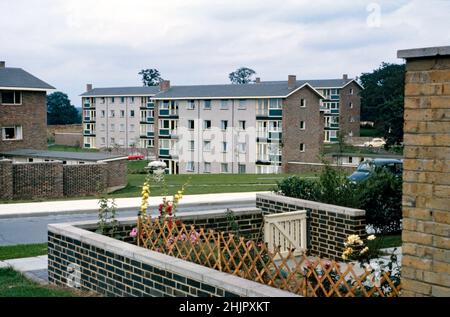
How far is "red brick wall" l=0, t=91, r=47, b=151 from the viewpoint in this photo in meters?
40.9

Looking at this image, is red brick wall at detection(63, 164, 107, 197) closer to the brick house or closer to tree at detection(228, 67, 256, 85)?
the brick house

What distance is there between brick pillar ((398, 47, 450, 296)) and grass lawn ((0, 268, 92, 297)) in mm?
5211

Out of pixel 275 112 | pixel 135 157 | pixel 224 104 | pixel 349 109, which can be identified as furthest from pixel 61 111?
pixel 275 112

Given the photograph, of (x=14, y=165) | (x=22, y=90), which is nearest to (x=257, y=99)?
(x=22, y=90)

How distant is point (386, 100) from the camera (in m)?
82.6

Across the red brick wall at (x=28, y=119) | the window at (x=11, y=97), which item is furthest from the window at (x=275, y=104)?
the window at (x=11, y=97)

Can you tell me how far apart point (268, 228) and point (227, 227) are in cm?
84

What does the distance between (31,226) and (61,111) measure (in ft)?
388

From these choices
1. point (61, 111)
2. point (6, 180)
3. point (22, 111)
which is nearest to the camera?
point (6, 180)

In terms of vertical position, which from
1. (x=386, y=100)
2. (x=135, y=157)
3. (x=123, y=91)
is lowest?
(x=135, y=157)

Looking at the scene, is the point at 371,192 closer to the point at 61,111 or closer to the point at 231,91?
the point at 231,91

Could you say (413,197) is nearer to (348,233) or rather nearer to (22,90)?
(348,233)

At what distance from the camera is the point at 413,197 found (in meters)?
5.60

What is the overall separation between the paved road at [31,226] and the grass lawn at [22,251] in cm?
141
